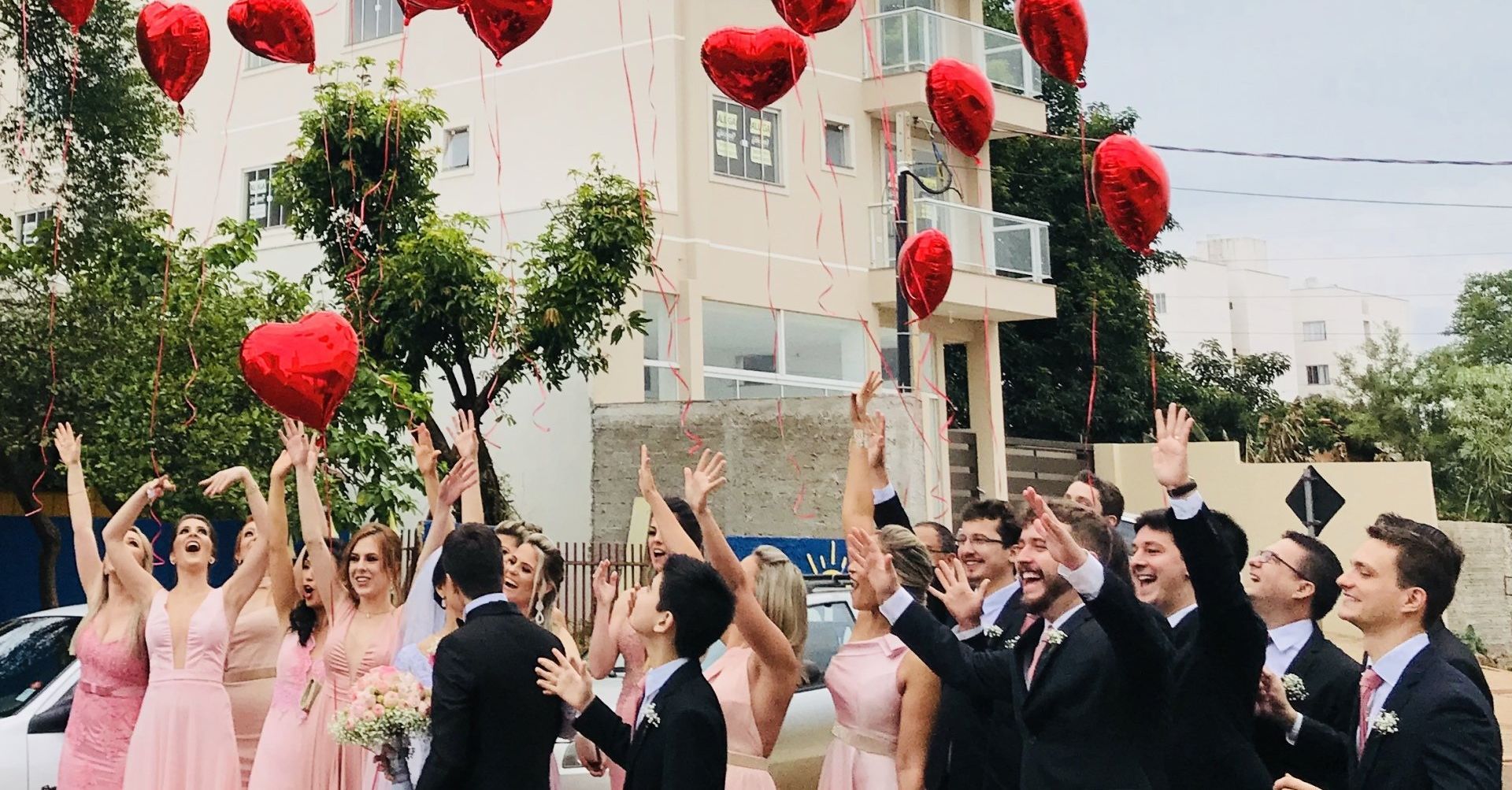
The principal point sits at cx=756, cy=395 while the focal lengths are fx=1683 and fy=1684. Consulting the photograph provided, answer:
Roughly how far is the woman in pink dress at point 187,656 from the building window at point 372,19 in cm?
1588

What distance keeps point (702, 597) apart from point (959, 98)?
503 cm

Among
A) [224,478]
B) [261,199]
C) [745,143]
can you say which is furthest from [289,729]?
[261,199]

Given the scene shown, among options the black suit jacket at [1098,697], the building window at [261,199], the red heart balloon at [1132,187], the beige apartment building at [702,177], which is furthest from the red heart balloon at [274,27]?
the building window at [261,199]

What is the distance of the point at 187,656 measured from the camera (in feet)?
23.1

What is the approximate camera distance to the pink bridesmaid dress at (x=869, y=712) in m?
5.88

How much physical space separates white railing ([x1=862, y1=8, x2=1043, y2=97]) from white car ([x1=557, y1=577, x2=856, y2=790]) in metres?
13.1

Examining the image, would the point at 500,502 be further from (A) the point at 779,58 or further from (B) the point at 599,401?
(A) the point at 779,58

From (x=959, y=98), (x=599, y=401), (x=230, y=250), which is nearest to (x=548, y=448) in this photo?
(x=599, y=401)

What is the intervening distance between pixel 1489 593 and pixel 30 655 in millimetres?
20957

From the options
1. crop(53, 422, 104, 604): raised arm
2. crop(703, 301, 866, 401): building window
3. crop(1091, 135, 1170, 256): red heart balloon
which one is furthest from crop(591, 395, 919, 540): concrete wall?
crop(53, 422, 104, 604): raised arm

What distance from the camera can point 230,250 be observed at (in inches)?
579

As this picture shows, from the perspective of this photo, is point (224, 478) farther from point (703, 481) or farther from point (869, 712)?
point (869, 712)

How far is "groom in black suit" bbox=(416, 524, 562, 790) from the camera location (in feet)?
16.5

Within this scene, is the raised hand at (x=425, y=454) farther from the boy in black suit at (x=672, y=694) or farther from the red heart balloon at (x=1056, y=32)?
the red heart balloon at (x=1056, y=32)
